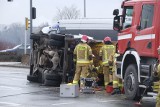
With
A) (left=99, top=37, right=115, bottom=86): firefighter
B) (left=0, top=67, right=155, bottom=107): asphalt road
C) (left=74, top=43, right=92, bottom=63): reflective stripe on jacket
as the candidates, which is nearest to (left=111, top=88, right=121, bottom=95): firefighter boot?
(left=0, top=67, right=155, bottom=107): asphalt road

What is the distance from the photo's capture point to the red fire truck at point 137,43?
42.3 ft

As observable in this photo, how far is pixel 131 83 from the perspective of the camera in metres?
13.9

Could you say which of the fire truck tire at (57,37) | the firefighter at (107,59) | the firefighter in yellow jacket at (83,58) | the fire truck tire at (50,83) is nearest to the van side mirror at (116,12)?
the firefighter at (107,59)

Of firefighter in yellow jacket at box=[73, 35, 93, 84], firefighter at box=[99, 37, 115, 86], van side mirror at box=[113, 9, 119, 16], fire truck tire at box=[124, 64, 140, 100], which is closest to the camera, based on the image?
fire truck tire at box=[124, 64, 140, 100]

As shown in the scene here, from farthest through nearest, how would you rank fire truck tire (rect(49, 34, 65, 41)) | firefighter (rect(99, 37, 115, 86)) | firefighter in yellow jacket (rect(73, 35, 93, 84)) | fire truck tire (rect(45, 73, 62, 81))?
fire truck tire (rect(45, 73, 62, 81)) < fire truck tire (rect(49, 34, 65, 41)) < firefighter (rect(99, 37, 115, 86)) < firefighter in yellow jacket (rect(73, 35, 93, 84))

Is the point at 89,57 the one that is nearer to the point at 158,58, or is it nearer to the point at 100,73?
the point at 100,73

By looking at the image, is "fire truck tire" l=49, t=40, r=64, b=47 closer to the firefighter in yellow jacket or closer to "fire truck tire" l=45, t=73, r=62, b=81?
"fire truck tire" l=45, t=73, r=62, b=81

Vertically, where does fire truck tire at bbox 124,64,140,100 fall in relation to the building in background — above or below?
below

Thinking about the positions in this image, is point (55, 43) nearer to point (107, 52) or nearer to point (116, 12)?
point (107, 52)

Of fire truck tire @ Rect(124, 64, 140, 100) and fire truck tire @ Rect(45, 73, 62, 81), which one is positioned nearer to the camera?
fire truck tire @ Rect(124, 64, 140, 100)

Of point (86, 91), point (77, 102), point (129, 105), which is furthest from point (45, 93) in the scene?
point (129, 105)

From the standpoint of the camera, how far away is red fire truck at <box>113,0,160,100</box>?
1289 centimetres

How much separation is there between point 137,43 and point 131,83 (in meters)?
1.18

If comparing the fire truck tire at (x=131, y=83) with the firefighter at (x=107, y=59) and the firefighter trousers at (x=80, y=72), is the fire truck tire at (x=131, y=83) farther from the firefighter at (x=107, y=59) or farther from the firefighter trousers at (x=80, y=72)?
the firefighter trousers at (x=80, y=72)
